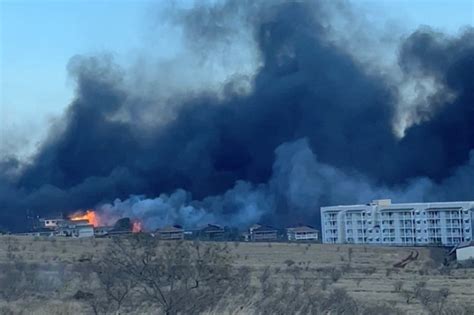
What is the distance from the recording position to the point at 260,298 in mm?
20141

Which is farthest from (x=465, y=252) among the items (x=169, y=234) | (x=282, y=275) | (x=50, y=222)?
(x=50, y=222)

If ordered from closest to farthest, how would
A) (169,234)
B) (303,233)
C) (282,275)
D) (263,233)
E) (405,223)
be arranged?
(282,275), (169,234), (405,223), (263,233), (303,233)

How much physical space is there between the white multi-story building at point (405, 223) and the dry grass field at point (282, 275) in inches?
529

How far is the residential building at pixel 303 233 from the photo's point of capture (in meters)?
73.3

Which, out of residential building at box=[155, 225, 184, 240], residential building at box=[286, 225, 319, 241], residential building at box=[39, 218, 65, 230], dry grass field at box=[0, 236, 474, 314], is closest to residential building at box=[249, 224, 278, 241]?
residential building at box=[286, 225, 319, 241]

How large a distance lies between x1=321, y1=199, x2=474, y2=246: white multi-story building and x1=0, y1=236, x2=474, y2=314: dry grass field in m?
13.4

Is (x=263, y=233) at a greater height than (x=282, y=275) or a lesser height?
greater

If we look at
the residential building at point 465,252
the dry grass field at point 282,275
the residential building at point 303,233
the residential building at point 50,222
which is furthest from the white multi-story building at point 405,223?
the residential building at point 50,222

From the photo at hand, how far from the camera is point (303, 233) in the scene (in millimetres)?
75688

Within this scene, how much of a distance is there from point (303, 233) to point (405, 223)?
9.34 m

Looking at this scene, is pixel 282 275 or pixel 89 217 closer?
pixel 282 275

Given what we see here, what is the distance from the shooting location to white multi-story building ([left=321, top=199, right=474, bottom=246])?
68.4 meters

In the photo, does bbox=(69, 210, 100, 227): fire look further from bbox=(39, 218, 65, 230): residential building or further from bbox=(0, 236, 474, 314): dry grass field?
bbox=(0, 236, 474, 314): dry grass field

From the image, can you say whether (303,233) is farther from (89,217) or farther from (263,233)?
(89,217)
